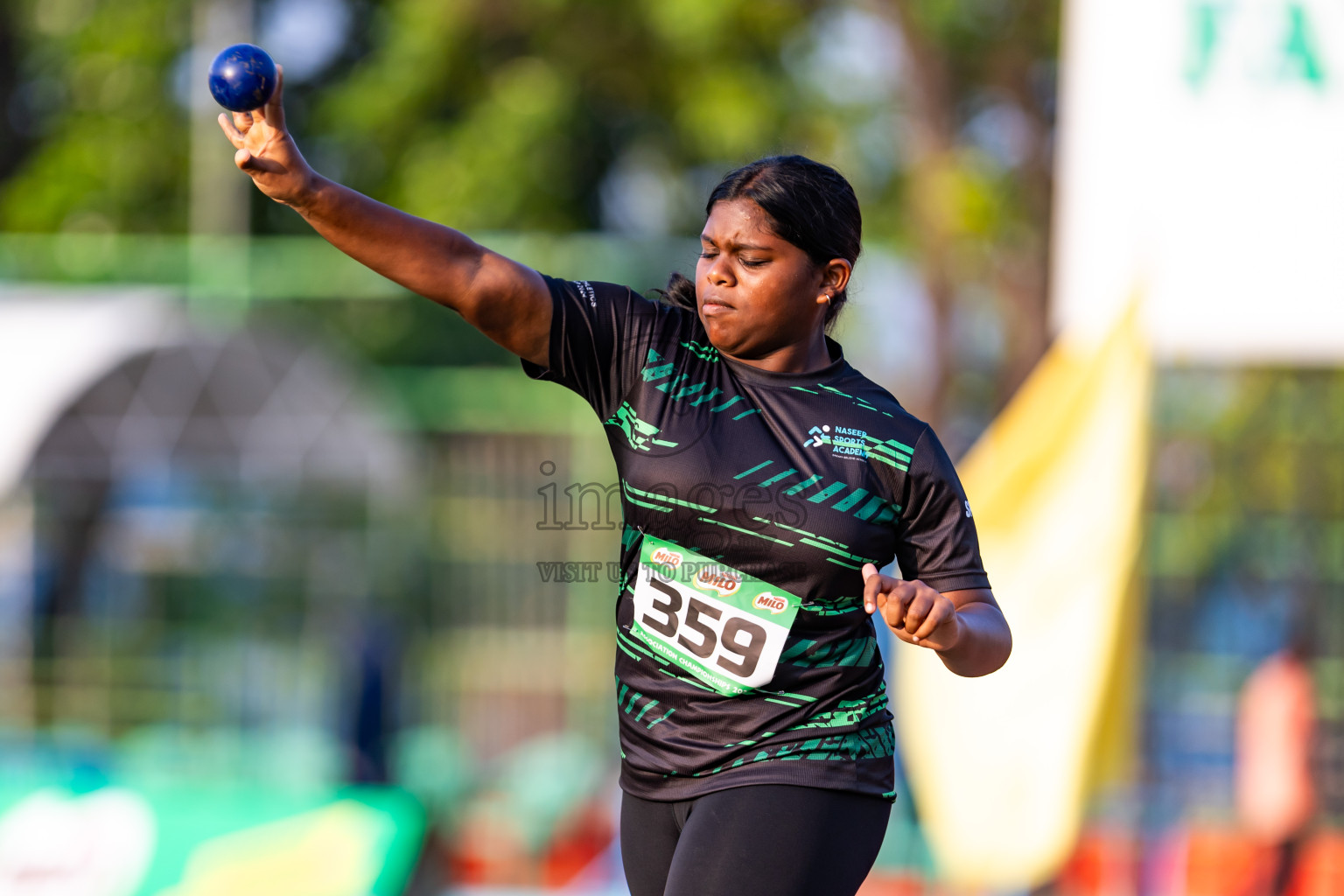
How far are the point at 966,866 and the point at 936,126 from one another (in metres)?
8.37

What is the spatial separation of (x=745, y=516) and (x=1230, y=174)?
15.2 feet

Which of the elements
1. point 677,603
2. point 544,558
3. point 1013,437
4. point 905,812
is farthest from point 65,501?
point 677,603

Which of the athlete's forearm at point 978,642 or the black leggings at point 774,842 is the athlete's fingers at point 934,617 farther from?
the black leggings at point 774,842

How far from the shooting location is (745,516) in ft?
9.45

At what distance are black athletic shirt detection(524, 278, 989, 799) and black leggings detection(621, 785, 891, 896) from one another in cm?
3

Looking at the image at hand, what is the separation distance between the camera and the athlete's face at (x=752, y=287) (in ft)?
9.77

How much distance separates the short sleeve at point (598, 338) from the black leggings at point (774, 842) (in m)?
0.82

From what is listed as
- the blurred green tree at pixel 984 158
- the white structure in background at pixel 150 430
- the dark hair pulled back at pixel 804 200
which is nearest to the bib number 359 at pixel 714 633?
the dark hair pulled back at pixel 804 200

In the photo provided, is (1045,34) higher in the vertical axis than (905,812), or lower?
higher

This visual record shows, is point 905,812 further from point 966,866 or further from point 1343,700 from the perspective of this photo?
point 1343,700

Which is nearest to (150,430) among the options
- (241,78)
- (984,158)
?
(241,78)

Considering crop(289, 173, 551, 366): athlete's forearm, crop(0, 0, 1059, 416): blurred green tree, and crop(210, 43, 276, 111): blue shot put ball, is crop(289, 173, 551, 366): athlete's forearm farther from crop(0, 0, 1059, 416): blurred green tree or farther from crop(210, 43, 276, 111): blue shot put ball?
crop(0, 0, 1059, 416): blurred green tree

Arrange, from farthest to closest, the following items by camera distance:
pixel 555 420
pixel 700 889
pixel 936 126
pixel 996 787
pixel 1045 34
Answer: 1. pixel 1045 34
2. pixel 936 126
3. pixel 555 420
4. pixel 996 787
5. pixel 700 889

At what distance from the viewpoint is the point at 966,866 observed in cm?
684
